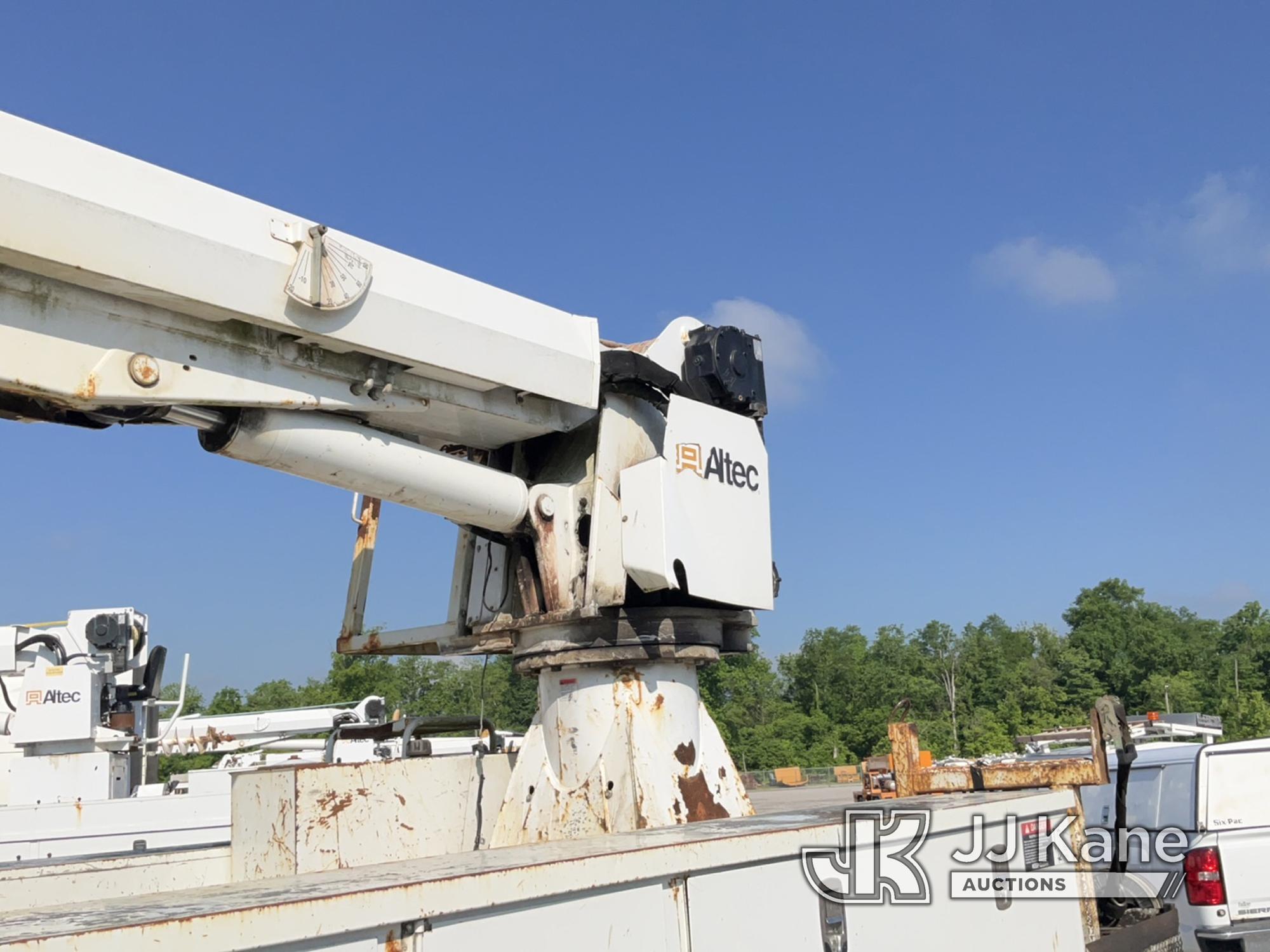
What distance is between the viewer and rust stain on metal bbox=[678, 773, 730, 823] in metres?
5.18

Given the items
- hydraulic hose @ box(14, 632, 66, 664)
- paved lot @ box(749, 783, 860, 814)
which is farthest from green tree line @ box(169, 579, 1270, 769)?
hydraulic hose @ box(14, 632, 66, 664)

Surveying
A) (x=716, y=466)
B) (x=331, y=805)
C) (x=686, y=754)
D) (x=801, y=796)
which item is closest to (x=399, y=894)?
(x=331, y=805)

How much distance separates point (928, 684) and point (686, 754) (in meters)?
73.2

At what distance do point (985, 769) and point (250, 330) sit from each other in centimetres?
384

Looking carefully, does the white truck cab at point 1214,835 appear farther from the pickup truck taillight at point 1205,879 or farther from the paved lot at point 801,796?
the paved lot at point 801,796

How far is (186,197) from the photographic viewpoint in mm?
4004

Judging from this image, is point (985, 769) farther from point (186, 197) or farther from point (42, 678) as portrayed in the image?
point (42, 678)

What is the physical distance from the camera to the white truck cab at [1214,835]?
701cm

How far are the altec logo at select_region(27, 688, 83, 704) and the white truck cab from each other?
881 cm

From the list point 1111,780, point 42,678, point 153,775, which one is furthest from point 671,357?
point 153,775

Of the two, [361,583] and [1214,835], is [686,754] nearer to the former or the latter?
[361,583]

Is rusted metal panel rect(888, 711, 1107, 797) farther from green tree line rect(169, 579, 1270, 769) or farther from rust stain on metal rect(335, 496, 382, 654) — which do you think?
green tree line rect(169, 579, 1270, 769)

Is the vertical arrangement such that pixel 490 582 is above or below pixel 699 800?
above

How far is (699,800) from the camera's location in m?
5.25
